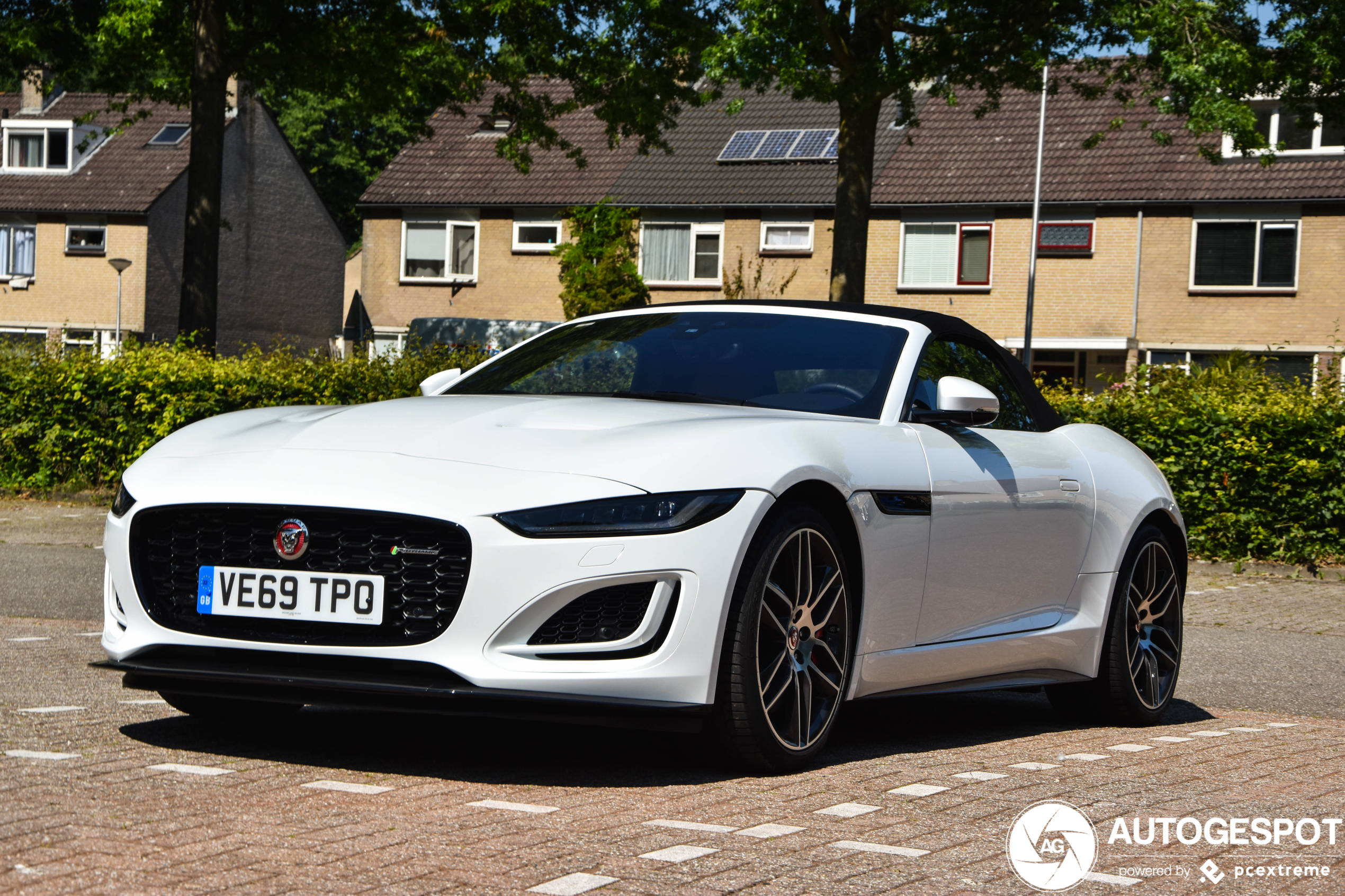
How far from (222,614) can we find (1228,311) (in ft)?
110

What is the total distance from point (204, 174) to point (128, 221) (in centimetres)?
2655

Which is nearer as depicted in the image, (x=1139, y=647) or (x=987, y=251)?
(x=1139, y=647)

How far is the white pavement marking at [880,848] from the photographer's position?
389 centimetres

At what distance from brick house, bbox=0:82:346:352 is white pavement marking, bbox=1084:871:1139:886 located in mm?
41932

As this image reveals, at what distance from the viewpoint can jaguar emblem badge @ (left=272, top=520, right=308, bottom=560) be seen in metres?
4.49

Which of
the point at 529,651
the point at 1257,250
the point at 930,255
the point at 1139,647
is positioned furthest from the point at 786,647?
the point at 930,255

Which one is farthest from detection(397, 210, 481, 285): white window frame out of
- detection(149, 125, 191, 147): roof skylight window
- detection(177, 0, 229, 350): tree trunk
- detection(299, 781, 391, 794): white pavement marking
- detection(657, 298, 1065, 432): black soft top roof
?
detection(299, 781, 391, 794): white pavement marking

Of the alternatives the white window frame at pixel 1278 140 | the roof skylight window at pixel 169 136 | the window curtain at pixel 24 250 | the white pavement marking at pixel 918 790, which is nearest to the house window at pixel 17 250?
the window curtain at pixel 24 250

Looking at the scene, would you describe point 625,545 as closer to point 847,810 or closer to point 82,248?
point 847,810

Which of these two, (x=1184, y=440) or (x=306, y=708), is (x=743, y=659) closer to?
(x=306, y=708)

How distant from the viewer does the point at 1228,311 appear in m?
35.5

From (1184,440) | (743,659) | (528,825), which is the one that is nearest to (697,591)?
(743,659)

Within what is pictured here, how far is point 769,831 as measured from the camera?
13.3 ft

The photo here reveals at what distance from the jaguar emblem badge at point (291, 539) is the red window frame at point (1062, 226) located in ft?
108
